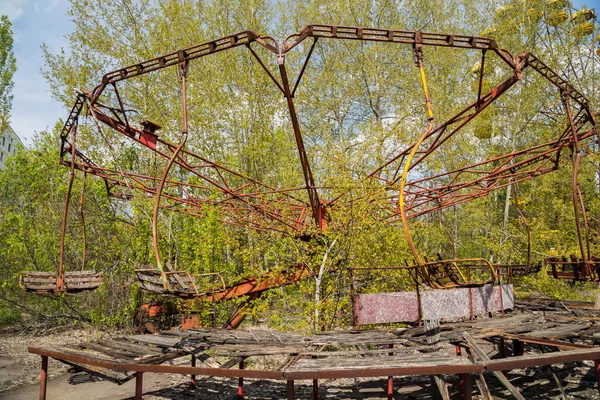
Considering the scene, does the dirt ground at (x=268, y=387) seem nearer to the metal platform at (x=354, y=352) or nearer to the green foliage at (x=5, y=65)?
the metal platform at (x=354, y=352)

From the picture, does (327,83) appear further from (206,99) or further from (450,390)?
(450,390)

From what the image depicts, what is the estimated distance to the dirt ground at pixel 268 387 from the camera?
7.18 meters

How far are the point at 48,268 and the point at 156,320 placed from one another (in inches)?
214

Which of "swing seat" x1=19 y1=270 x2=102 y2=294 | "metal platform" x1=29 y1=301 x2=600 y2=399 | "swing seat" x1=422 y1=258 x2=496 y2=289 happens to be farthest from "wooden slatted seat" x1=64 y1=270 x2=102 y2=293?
"swing seat" x1=422 y1=258 x2=496 y2=289

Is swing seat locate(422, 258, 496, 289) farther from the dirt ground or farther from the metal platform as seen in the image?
the dirt ground

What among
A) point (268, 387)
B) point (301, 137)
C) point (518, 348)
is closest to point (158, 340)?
point (268, 387)

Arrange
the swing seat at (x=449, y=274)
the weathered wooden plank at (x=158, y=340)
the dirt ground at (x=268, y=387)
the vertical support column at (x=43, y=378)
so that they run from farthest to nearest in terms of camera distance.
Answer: the dirt ground at (x=268, y=387) < the weathered wooden plank at (x=158, y=340) < the vertical support column at (x=43, y=378) < the swing seat at (x=449, y=274)

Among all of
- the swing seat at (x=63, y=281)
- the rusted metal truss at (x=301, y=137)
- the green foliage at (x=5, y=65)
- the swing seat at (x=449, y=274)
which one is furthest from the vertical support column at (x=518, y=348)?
the green foliage at (x=5, y=65)

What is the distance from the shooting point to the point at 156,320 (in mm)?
12125

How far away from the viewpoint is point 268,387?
829cm

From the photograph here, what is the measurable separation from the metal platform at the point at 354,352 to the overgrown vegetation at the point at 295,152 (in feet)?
6.46

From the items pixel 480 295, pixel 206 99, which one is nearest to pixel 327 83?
pixel 206 99

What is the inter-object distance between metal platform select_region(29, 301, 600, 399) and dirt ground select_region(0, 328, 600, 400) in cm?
110

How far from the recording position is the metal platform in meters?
3.86
